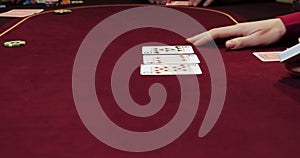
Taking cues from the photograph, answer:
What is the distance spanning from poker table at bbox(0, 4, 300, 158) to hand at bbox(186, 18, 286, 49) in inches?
1.1

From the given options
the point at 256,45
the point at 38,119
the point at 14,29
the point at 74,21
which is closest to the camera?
the point at 38,119

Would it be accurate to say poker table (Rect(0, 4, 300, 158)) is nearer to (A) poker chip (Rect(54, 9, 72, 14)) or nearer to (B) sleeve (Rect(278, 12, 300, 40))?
(B) sleeve (Rect(278, 12, 300, 40))

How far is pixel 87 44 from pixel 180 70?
51 cm

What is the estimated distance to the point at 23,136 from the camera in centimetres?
86

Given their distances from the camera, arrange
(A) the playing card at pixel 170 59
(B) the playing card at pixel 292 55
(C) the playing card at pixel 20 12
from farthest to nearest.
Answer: (C) the playing card at pixel 20 12
(A) the playing card at pixel 170 59
(B) the playing card at pixel 292 55

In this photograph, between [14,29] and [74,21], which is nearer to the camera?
[14,29]

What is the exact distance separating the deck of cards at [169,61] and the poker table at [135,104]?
0.03 metres

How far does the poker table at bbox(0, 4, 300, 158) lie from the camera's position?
82 centimetres

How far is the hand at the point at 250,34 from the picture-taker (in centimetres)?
152

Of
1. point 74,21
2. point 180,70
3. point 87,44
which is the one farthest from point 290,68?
point 74,21

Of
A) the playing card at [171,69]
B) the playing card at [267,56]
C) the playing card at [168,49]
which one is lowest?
the playing card at [168,49]

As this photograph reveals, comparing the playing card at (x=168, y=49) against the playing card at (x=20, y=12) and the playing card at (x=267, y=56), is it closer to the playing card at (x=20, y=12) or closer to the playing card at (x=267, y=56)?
the playing card at (x=267, y=56)

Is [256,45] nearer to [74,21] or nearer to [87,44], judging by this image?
[87,44]

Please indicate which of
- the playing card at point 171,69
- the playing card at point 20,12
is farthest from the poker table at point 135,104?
the playing card at point 20,12
